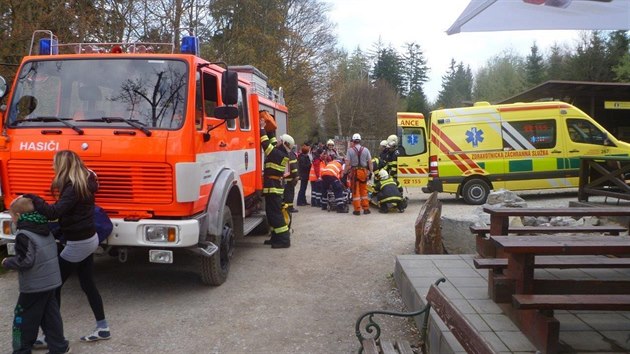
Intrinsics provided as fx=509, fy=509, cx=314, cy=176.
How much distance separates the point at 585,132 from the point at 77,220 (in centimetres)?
1287

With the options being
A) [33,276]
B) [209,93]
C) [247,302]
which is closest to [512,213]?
[247,302]

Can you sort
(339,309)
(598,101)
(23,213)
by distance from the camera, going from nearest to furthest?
(23,213) → (339,309) → (598,101)

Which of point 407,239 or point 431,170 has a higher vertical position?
point 431,170

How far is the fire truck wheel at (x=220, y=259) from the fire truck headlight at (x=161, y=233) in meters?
0.71

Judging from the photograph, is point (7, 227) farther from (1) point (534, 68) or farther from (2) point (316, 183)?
(1) point (534, 68)

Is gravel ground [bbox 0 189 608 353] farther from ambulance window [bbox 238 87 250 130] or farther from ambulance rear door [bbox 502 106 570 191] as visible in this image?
ambulance rear door [bbox 502 106 570 191]

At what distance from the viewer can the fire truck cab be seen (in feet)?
16.9

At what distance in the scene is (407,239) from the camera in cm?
922

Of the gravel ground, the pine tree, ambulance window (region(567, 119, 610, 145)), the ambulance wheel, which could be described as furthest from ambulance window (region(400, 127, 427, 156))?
the pine tree

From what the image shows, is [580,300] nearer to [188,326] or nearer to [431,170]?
[188,326]

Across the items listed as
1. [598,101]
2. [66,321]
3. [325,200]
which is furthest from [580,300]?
[598,101]

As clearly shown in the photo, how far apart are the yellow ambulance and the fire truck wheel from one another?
8.46m

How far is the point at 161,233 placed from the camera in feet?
16.7

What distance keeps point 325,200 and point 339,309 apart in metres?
8.01
